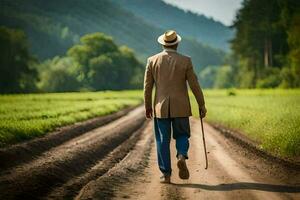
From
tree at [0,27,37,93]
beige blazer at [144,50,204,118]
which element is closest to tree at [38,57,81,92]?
tree at [0,27,37,93]

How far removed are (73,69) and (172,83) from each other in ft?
334

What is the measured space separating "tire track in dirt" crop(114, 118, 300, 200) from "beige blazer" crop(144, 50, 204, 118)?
48.4 inches

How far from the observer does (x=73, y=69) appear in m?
109

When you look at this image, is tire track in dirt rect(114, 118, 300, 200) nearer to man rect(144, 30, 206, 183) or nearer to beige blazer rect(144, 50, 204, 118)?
man rect(144, 30, 206, 183)

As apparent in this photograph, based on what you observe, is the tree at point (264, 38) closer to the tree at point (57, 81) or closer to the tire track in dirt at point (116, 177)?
the tree at point (57, 81)

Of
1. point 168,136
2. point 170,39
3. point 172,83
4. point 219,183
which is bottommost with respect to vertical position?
point 219,183

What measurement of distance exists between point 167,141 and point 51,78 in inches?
3712

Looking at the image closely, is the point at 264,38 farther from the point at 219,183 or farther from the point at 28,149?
the point at 219,183

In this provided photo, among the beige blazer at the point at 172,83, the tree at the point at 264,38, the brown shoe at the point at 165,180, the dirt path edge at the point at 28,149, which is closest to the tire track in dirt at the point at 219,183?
the brown shoe at the point at 165,180

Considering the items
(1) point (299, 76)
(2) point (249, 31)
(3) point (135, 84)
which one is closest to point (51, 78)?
(3) point (135, 84)

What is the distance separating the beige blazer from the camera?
347 inches

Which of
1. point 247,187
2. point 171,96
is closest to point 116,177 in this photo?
point 171,96

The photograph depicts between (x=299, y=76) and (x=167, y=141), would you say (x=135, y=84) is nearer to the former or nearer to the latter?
(x=299, y=76)

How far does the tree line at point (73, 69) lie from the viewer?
8212 centimetres
